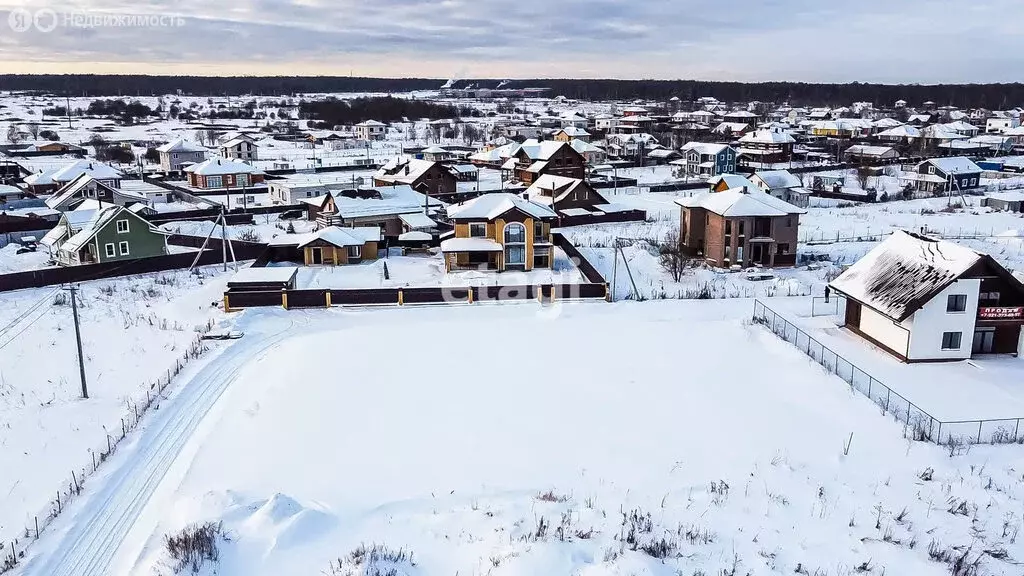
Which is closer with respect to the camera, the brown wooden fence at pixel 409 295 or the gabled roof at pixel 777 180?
the brown wooden fence at pixel 409 295

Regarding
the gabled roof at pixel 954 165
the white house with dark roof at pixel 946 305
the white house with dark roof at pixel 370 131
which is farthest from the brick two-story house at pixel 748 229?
the white house with dark roof at pixel 370 131

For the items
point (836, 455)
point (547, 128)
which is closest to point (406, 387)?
point (836, 455)

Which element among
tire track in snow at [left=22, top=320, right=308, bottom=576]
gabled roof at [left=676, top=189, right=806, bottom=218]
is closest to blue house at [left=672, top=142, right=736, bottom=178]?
gabled roof at [left=676, top=189, right=806, bottom=218]

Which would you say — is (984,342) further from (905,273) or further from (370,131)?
(370,131)

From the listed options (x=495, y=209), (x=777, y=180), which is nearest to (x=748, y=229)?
(x=495, y=209)

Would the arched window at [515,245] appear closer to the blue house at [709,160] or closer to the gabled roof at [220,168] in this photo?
the gabled roof at [220,168]

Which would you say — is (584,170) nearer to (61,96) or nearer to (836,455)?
(836,455)

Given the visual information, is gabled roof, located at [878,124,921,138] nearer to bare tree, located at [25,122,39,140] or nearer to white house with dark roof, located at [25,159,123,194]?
white house with dark roof, located at [25,159,123,194]
